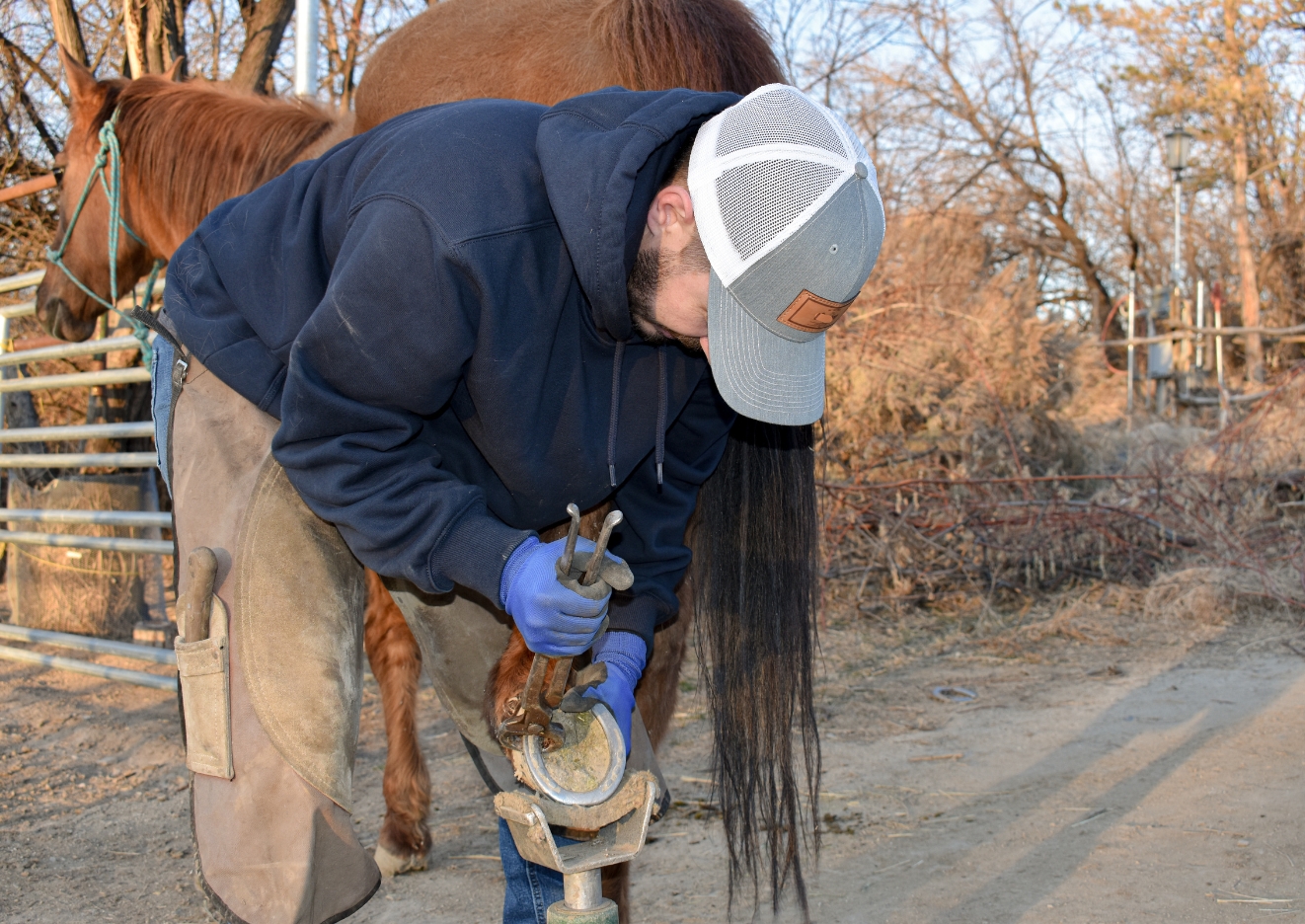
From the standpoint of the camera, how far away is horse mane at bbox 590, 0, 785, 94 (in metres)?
2.42

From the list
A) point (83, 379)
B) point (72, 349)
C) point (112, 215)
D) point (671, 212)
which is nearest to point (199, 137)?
point (112, 215)

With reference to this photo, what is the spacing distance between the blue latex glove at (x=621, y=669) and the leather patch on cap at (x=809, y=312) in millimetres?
632

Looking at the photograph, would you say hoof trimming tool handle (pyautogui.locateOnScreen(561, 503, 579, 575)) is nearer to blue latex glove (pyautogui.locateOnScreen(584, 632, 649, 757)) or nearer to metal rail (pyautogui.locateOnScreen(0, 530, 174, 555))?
blue latex glove (pyautogui.locateOnScreen(584, 632, 649, 757))

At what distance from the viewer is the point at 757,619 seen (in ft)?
7.71

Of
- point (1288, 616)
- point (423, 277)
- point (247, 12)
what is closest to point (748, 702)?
point (423, 277)

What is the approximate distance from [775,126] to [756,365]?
0.35 metres

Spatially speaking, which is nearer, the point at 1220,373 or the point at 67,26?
the point at 67,26

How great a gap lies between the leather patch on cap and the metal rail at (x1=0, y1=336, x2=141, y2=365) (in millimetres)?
2986

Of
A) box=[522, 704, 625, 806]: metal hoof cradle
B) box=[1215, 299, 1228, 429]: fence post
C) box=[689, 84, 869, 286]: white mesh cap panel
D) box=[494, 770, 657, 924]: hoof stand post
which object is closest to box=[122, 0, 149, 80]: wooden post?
box=[689, 84, 869, 286]: white mesh cap panel

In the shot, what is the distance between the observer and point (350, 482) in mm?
1601

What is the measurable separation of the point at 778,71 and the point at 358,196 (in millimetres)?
1380

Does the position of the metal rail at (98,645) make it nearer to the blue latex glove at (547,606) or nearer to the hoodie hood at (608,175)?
the blue latex glove at (547,606)

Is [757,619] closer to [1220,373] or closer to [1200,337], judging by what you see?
[1220,373]

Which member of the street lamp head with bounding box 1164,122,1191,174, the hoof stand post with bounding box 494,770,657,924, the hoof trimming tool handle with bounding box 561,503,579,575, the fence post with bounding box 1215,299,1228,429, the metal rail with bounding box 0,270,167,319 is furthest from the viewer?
the street lamp head with bounding box 1164,122,1191,174
